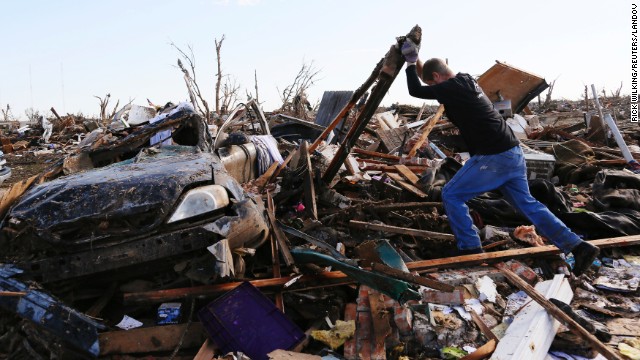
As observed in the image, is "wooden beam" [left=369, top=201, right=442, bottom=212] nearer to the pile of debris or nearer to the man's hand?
the pile of debris

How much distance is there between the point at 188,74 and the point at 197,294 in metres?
15.7

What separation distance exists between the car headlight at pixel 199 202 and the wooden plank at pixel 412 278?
1.22 m

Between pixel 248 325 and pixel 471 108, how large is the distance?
2750 mm

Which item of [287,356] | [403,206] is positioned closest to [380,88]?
[403,206]

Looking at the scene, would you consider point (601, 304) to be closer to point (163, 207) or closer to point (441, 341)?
point (441, 341)

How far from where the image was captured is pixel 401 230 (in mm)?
4969

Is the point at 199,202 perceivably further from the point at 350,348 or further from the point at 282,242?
the point at 350,348

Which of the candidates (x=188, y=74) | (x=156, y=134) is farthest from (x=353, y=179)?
(x=188, y=74)

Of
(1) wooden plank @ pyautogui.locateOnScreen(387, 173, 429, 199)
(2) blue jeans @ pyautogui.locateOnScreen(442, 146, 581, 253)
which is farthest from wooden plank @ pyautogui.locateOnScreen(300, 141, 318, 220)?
(2) blue jeans @ pyautogui.locateOnScreen(442, 146, 581, 253)

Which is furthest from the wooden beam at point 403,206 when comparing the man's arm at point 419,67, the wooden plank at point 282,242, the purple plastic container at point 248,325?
the purple plastic container at point 248,325

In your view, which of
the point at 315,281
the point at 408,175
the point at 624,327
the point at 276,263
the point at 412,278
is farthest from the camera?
the point at 408,175

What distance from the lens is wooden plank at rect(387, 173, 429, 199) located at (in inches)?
235

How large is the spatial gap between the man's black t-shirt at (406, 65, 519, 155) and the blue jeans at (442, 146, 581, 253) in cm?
11

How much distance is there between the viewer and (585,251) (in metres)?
4.05
